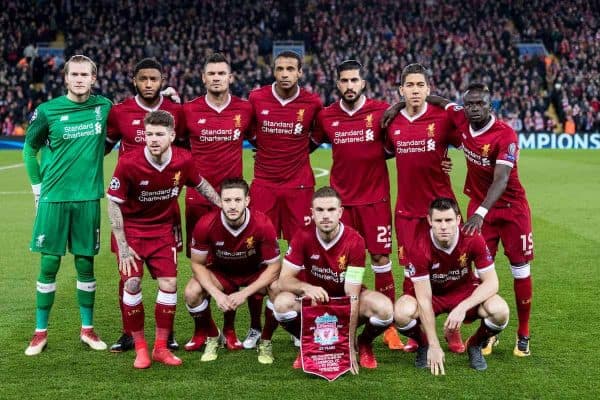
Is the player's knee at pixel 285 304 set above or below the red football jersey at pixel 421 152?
below

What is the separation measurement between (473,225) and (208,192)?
1.92m

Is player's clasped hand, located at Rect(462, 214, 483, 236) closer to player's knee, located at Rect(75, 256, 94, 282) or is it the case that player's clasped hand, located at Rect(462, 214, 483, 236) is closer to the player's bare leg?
the player's bare leg

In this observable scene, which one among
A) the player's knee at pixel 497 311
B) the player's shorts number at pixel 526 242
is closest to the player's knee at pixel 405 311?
the player's knee at pixel 497 311

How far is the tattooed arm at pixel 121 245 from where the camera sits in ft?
19.2

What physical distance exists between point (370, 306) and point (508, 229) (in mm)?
1271

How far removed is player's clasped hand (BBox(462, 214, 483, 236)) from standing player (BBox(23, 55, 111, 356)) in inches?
107

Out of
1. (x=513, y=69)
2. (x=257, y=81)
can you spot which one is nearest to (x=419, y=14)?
(x=513, y=69)

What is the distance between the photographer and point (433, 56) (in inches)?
1375

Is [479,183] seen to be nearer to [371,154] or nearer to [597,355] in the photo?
[371,154]

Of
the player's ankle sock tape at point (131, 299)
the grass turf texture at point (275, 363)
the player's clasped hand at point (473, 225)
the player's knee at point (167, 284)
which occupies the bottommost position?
the grass turf texture at point (275, 363)

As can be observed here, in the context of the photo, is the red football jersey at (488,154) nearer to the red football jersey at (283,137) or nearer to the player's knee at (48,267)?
the red football jersey at (283,137)

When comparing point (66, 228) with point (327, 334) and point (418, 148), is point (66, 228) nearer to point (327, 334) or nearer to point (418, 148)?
point (327, 334)

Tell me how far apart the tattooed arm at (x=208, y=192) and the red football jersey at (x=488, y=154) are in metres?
1.88

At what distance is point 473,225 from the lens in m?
5.74
